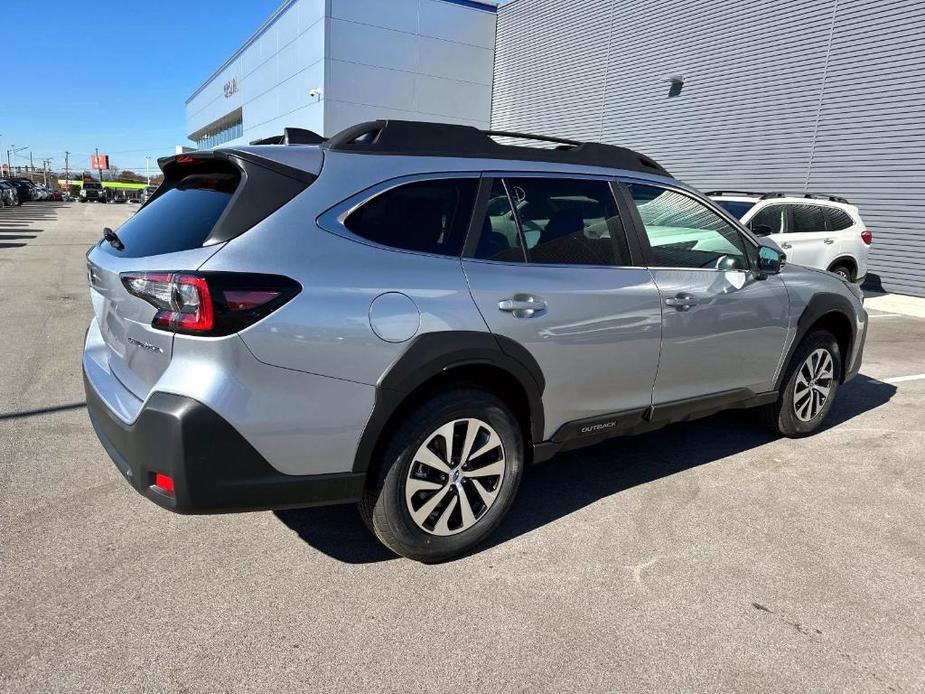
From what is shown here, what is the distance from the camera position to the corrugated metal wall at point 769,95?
12.9m

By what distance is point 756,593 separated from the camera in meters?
2.87

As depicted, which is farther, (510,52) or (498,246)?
(510,52)

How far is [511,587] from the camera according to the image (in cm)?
283

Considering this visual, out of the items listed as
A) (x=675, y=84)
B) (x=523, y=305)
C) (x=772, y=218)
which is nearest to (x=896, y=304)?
(x=772, y=218)

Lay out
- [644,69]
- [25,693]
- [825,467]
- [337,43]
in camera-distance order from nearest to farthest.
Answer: [25,693] → [825,467] → [644,69] → [337,43]

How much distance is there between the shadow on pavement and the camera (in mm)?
3168

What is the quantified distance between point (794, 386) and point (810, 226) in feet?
23.8

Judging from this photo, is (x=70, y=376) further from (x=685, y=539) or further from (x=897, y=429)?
(x=897, y=429)

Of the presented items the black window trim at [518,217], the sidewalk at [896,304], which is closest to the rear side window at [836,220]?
the sidewalk at [896,304]

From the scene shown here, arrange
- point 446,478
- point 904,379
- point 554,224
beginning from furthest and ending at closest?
point 904,379, point 554,224, point 446,478

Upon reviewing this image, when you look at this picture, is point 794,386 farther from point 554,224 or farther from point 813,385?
point 554,224

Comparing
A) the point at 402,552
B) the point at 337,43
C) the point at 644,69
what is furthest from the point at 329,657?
the point at 337,43

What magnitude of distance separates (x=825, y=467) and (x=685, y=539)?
1586 millimetres

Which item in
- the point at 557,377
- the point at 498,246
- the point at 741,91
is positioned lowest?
the point at 557,377
